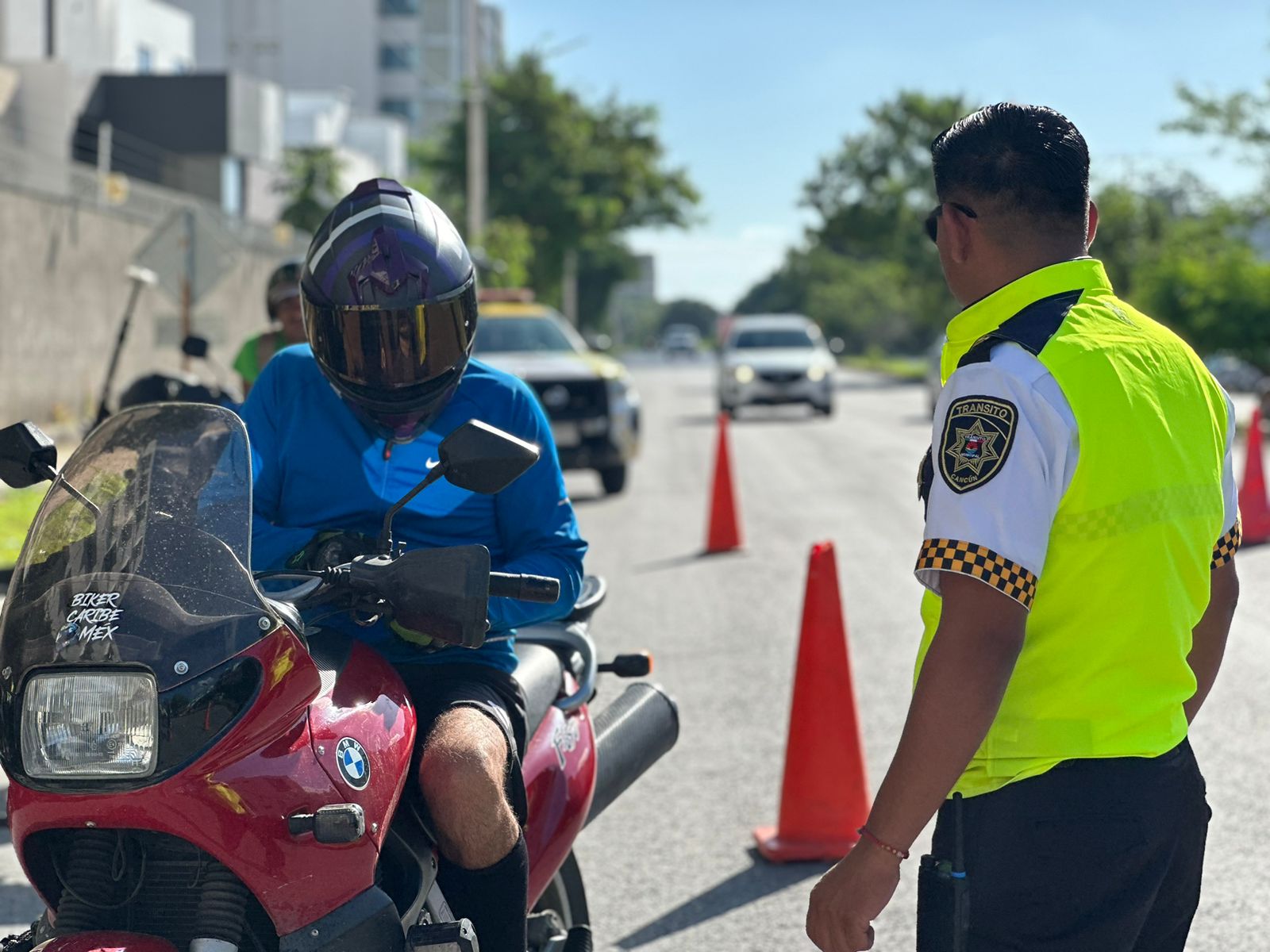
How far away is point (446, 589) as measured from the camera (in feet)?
9.24

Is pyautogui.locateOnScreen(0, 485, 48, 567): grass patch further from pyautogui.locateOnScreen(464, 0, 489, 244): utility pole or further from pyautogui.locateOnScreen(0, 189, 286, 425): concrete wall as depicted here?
pyautogui.locateOnScreen(464, 0, 489, 244): utility pole

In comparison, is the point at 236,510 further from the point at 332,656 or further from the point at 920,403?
the point at 920,403

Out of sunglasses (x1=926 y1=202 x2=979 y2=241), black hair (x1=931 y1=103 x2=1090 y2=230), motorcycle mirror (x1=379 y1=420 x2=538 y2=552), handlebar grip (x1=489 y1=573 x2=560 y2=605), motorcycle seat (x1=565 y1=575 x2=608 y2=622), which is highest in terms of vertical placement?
black hair (x1=931 y1=103 x2=1090 y2=230)

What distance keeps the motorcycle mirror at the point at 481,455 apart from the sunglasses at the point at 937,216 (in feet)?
2.41

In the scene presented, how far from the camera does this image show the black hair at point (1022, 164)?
8.38ft

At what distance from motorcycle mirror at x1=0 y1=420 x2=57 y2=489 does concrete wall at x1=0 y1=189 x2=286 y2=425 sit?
52.7 ft

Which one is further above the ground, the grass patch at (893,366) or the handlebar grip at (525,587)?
the handlebar grip at (525,587)

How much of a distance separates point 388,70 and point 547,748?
310 ft

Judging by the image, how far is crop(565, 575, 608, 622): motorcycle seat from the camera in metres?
3.98

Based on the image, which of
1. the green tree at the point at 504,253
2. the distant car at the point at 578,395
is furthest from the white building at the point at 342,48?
the distant car at the point at 578,395

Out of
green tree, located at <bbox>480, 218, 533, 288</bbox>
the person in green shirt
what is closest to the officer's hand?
the person in green shirt

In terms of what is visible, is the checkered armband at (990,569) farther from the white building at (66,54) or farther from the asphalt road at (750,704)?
the white building at (66,54)

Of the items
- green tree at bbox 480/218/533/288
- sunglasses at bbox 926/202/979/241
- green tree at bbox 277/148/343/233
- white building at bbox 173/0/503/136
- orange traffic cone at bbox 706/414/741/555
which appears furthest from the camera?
white building at bbox 173/0/503/136

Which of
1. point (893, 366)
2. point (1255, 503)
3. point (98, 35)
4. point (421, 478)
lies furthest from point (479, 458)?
point (893, 366)
